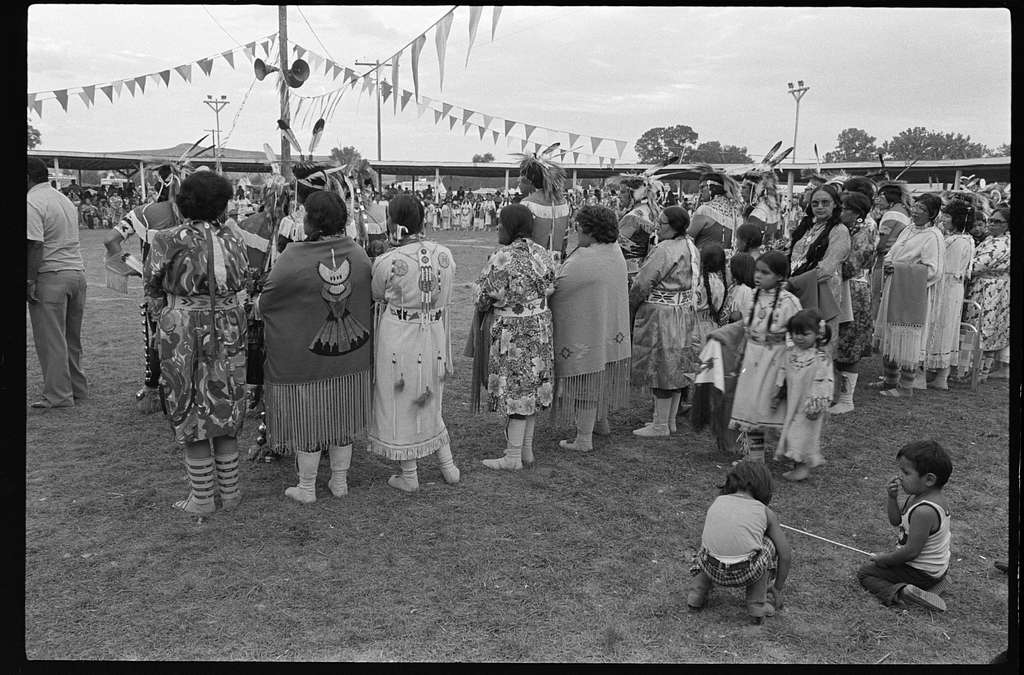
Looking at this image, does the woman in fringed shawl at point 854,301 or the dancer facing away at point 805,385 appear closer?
the dancer facing away at point 805,385

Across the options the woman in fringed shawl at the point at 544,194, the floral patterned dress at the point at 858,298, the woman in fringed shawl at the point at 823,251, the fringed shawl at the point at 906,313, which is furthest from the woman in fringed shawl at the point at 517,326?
the fringed shawl at the point at 906,313

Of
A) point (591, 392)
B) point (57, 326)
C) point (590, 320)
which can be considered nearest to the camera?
point (590, 320)

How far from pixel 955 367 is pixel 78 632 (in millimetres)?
8436

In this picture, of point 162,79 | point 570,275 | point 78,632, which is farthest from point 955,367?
point 162,79

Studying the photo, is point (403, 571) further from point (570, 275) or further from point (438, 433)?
point (570, 275)

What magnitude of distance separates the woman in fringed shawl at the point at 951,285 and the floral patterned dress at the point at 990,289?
37 cm

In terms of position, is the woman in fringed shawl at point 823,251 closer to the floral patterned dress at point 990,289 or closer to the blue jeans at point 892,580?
the blue jeans at point 892,580

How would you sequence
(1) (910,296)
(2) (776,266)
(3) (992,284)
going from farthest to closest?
1. (3) (992,284)
2. (1) (910,296)
3. (2) (776,266)

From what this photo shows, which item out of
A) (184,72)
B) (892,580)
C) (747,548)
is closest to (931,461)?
(892,580)

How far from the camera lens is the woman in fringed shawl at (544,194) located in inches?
222

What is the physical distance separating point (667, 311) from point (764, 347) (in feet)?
3.10

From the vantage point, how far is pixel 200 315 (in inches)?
159

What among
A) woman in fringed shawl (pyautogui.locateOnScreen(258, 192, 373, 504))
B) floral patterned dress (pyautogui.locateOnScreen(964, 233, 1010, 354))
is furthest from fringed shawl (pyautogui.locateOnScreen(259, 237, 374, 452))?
floral patterned dress (pyautogui.locateOnScreen(964, 233, 1010, 354))

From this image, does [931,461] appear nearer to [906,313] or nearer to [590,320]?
[590,320]
